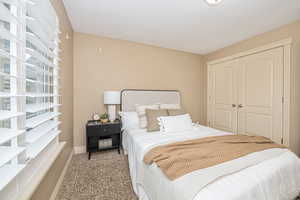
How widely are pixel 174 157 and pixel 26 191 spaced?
1.06m

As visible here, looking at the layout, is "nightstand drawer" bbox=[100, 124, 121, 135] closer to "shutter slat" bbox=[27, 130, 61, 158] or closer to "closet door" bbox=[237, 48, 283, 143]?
"shutter slat" bbox=[27, 130, 61, 158]

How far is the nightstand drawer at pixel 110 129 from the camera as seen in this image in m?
2.44

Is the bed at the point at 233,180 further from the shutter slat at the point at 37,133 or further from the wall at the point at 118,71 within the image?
the wall at the point at 118,71

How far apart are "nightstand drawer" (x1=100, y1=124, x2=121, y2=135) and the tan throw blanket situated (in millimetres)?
1287

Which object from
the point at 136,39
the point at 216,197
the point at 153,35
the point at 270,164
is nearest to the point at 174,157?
the point at 216,197

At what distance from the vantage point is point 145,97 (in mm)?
3102

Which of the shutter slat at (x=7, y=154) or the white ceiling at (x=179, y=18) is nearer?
the shutter slat at (x=7, y=154)

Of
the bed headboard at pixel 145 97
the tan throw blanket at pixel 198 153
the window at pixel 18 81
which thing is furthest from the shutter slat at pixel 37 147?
the bed headboard at pixel 145 97

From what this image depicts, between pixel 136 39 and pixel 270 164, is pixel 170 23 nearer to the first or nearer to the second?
pixel 136 39

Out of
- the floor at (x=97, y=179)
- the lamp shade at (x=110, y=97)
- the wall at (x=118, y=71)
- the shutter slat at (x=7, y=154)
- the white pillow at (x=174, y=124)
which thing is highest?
the wall at (x=118, y=71)

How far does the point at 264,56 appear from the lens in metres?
2.55

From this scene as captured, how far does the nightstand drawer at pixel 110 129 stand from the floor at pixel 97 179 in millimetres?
464

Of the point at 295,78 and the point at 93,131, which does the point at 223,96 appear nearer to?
the point at 295,78

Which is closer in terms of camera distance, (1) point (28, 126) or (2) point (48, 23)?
(1) point (28, 126)
